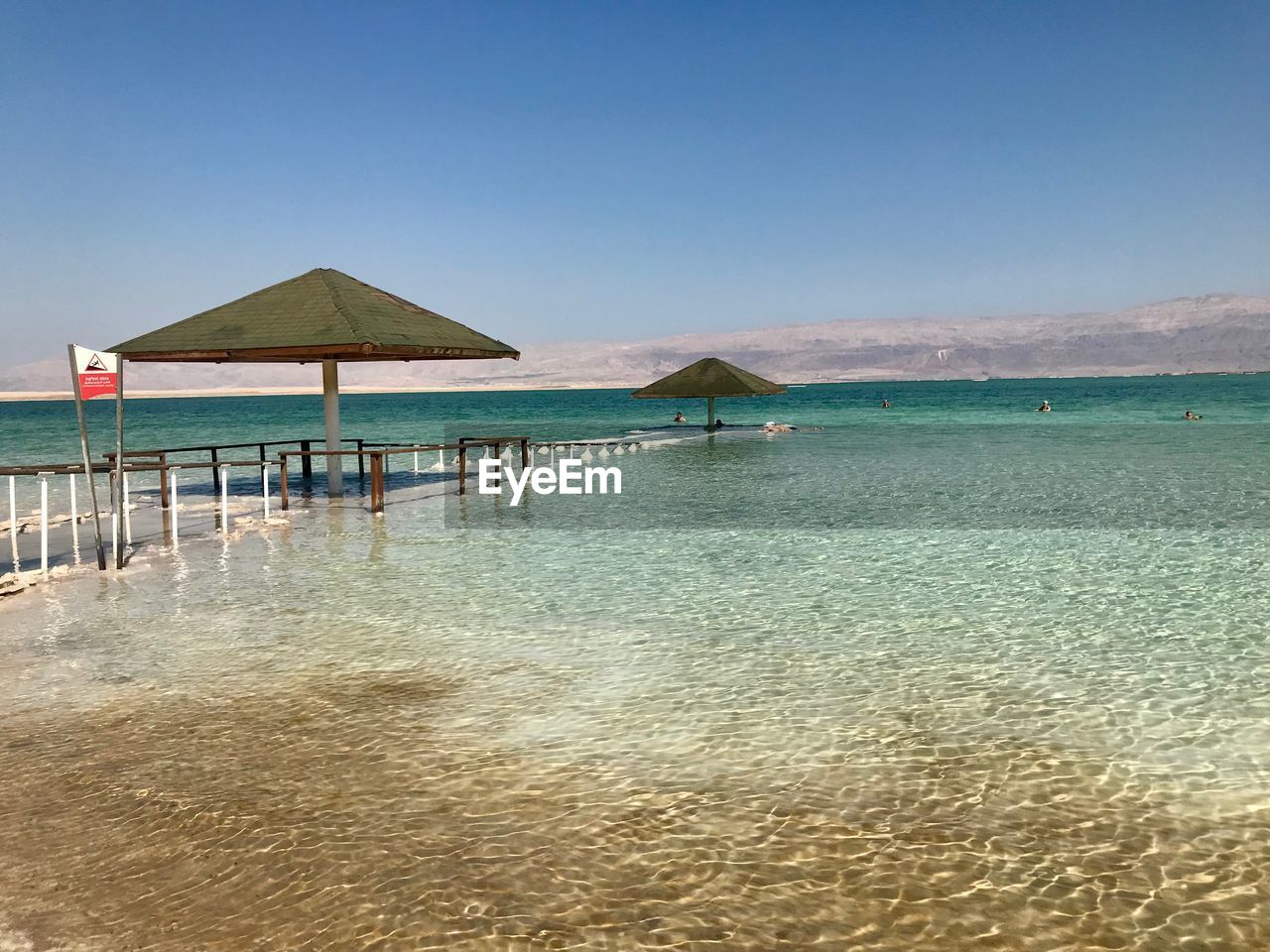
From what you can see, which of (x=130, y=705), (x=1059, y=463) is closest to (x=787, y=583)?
(x=130, y=705)

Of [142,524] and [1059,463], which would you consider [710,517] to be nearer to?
[142,524]

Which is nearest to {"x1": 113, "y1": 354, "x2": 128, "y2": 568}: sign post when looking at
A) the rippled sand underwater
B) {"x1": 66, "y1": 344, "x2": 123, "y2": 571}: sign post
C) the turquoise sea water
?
{"x1": 66, "y1": 344, "x2": 123, "y2": 571}: sign post

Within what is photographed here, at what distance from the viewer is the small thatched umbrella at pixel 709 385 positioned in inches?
1108

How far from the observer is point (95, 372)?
313 inches

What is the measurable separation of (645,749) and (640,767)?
0.69ft

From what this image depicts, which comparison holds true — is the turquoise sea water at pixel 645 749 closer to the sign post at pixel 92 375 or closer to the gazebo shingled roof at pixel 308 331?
the sign post at pixel 92 375

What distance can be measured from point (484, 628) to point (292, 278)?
9.10 meters
